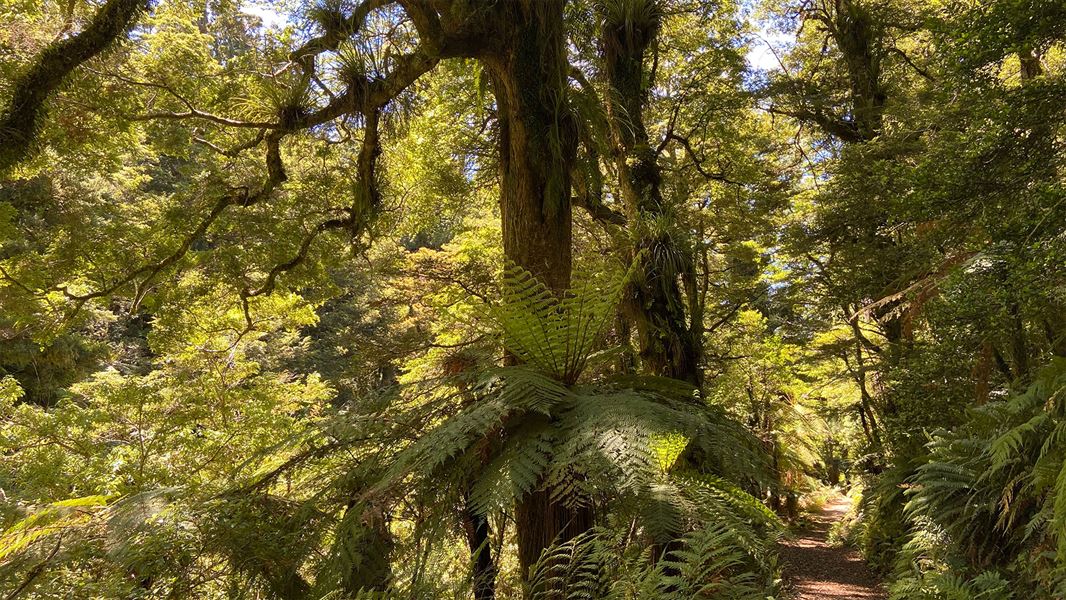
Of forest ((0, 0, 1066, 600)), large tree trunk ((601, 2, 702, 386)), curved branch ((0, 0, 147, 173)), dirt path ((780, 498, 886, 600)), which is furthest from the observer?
dirt path ((780, 498, 886, 600))

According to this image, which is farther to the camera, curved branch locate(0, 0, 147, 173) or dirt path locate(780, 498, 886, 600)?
dirt path locate(780, 498, 886, 600)

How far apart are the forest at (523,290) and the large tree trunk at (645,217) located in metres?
0.04

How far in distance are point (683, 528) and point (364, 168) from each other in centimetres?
297

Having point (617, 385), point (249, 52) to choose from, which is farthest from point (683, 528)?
point (249, 52)

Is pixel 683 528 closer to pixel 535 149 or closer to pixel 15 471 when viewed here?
pixel 535 149

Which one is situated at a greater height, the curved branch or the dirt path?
the curved branch

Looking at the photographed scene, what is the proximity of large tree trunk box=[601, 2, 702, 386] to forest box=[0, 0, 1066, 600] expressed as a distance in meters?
0.04

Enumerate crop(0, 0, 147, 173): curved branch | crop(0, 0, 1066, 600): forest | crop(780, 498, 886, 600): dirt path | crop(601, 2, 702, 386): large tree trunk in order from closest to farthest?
crop(0, 0, 1066, 600): forest
crop(0, 0, 147, 173): curved branch
crop(601, 2, 702, 386): large tree trunk
crop(780, 498, 886, 600): dirt path

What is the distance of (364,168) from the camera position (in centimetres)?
372

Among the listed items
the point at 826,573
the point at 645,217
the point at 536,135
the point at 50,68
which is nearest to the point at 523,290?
the point at 536,135

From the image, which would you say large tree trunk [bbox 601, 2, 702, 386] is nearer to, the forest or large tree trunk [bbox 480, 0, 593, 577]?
the forest

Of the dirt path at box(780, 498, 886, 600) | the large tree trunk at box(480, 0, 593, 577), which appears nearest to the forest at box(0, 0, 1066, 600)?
the large tree trunk at box(480, 0, 593, 577)

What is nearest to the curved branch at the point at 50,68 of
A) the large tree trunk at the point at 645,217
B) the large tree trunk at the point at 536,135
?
the large tree trunk at the point at 536,135

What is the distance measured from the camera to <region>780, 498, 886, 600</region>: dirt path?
862cm
